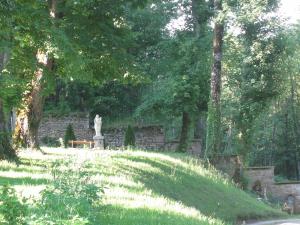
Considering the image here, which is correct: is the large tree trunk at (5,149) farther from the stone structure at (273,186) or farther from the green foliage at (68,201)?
the stone structure at (273,186)

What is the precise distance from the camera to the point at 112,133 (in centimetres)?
3844

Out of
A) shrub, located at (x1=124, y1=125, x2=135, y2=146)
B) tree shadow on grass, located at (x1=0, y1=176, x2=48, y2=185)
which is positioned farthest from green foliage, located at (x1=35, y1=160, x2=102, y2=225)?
shrub, located at (x1=124, y1=125, x2=135, y2=146)

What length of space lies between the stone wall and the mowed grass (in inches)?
533

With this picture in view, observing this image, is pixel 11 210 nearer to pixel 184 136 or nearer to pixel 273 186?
pixel 273 186

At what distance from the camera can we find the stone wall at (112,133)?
3772 centimetres

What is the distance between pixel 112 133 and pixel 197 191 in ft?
68.5

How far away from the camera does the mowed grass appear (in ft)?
29.7

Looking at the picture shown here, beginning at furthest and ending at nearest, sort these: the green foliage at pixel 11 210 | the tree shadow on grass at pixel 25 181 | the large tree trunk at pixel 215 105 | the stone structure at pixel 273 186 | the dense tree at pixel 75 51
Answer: the stone structure at pixel 273 186, the large tree trunk at pixel 215 105, the dense tree at pixel 75 51, the tree shadow on grass at pixel 25 181, the green foliage at pixel 11 210

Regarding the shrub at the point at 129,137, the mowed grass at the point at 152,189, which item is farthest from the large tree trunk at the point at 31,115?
the shrub at the point at 129,137

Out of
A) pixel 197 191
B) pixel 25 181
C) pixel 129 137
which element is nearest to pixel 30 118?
pixel 197 191

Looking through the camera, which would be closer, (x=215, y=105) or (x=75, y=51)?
(x=75, y=51)

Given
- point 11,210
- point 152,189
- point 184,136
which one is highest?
Answer: point 184,136

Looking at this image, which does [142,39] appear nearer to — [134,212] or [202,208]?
[202,208]

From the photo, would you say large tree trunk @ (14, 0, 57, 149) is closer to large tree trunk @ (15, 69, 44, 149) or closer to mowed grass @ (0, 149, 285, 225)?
large tree trunk @ (15, 69, 44, 149)
